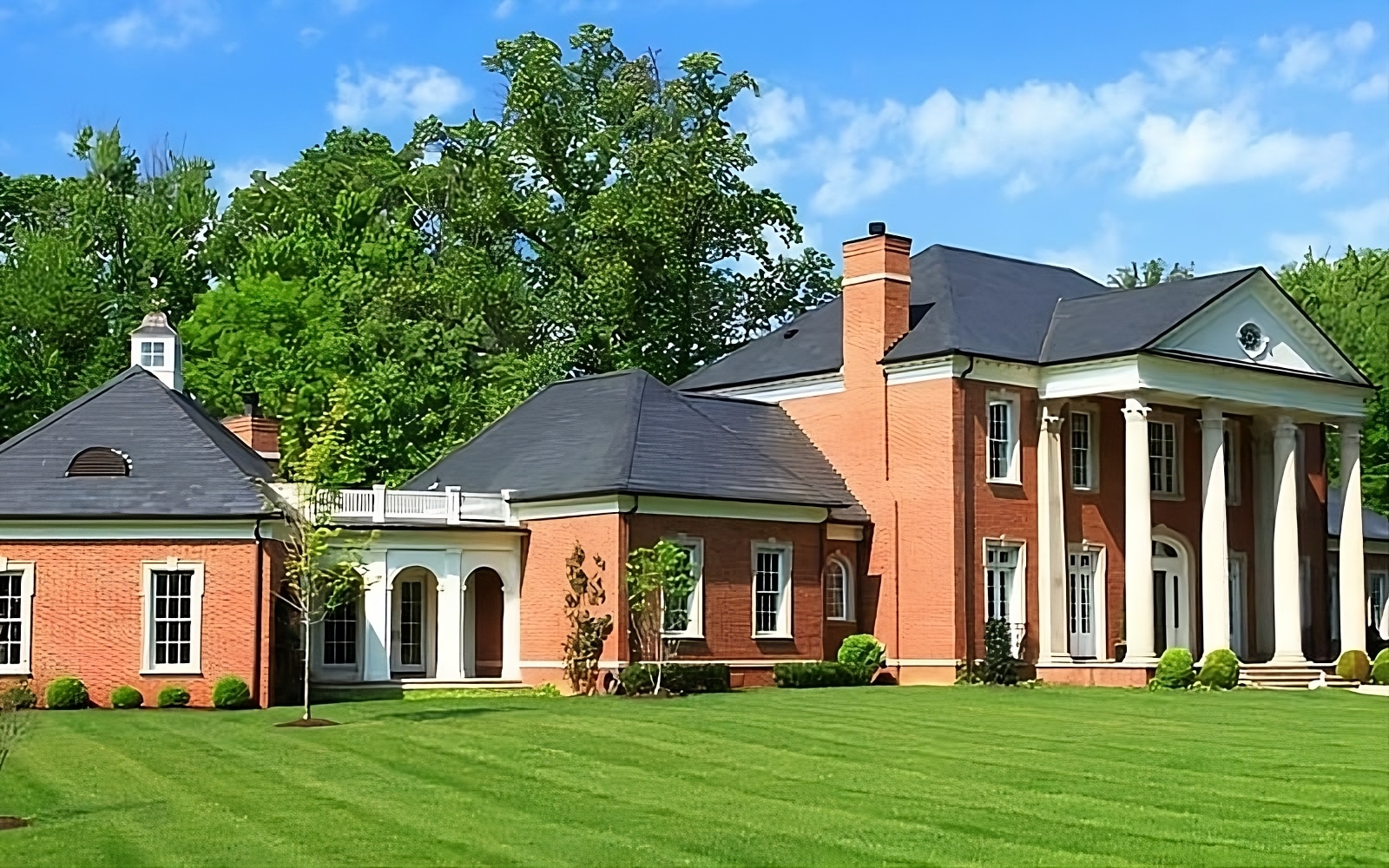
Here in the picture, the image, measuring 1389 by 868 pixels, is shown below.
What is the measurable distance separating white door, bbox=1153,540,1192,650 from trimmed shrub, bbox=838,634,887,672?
8.24 m

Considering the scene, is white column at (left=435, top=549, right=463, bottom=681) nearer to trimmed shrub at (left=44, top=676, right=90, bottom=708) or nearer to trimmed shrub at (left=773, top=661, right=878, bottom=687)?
trimmed shrub at (left=773, top=661, right=878, bottom=687)

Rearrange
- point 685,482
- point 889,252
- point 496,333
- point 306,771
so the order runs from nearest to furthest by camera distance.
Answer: point 306,771 < point 685,482 < point 889,252 < point 496,333

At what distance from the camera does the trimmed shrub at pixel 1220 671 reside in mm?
38812

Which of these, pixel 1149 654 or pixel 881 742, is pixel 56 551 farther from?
pixel 1149 654

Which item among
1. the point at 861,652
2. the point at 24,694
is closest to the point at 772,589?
the point at 861,652

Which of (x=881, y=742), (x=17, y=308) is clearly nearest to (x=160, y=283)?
(x=17, y=308)

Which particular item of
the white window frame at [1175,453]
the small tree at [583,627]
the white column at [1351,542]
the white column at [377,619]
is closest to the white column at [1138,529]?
the white window frame at [1175,453]

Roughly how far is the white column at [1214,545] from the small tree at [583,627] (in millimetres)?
13222

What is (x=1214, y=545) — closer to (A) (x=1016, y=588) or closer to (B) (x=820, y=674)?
(A) (x=1016, y=588)

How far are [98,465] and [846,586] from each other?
16.0 metres

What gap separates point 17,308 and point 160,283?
479cm

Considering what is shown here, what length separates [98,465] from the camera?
35500 millimetres

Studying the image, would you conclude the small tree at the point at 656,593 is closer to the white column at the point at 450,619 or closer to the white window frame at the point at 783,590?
the white window frame at the point at 783,590

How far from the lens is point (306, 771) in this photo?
71.7ft
